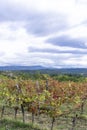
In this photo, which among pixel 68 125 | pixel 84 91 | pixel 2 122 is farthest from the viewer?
pixel 84 91

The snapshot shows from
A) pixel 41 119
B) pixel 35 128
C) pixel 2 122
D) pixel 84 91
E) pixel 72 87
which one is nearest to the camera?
pixel 35 128

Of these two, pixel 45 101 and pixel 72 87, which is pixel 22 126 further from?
pixel 72 87

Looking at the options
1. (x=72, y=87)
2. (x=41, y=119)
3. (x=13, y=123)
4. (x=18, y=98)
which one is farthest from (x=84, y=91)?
(x=13, y=123)

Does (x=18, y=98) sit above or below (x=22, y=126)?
above

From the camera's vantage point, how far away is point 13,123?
61.7 ft

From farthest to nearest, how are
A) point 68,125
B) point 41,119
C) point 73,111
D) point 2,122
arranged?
point 73,111
point 41,119
point 68,125
point 2,122

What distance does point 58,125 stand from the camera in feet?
66.8

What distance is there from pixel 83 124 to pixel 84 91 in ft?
25.8

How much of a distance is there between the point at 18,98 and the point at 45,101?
72.9 inches

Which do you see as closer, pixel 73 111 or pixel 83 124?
pixel 83 124

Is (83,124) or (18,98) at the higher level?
(18,98)

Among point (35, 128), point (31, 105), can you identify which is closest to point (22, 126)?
point (35, 128)

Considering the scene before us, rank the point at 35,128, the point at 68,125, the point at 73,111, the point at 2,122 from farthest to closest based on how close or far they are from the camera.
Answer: the point at 73,111 → the point at 68,125 → the point at 2,122 → the point at 35,128

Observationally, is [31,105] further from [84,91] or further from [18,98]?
[84,91]
